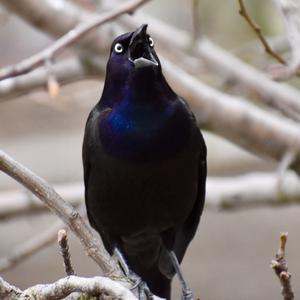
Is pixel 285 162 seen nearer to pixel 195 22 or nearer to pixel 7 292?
pixel 195 22

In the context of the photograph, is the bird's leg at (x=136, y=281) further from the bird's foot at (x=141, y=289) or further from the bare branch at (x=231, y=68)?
the bare branch at (x=231, y=68)

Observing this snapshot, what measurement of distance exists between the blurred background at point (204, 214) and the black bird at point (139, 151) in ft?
9.47

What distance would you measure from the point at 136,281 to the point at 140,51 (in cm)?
90

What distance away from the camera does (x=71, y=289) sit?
261 cm

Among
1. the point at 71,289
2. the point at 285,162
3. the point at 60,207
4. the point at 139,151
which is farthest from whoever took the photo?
the point at 285,162

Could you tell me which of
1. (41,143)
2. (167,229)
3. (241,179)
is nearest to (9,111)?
(41,143)

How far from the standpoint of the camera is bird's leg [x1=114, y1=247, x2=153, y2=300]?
134 inches

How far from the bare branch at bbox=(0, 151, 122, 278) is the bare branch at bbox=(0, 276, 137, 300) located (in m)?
0.25

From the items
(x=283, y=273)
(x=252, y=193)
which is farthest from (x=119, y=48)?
(x=252, y=193)

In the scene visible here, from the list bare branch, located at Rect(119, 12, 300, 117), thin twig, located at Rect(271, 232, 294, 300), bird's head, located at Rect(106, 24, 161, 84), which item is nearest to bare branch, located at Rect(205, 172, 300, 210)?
bare branch, located at Rect(119, 12, 300, 117)

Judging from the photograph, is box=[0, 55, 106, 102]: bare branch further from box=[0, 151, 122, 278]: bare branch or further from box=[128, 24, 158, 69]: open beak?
box=[0, 151, 122, 278]: bare branch

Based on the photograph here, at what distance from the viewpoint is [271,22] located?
6914 mm

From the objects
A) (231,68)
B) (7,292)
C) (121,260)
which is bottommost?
(121,260)

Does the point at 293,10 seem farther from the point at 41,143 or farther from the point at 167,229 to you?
the point at 41,143
